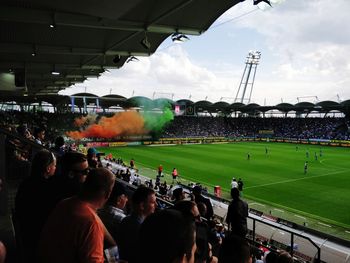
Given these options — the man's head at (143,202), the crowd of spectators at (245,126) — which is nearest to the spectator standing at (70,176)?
the man's head at (143,202)

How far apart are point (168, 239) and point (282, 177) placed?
96.3 feet

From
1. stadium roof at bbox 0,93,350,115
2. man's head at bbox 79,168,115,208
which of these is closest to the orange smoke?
stadium roof at bbox 0,93,350,115

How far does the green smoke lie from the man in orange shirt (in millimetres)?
66897

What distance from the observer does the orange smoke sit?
2514 inches

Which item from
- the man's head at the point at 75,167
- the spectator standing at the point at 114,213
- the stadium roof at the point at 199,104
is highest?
the stadium roof at the point at 199,104

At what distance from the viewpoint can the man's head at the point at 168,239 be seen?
190cm

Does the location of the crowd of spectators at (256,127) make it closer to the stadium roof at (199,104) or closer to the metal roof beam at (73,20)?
the stadium roof at (199,104)

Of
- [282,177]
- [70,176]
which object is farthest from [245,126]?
[70,176]

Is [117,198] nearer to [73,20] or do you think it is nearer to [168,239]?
[168,239]

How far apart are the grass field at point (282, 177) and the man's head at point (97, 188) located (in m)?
17.8

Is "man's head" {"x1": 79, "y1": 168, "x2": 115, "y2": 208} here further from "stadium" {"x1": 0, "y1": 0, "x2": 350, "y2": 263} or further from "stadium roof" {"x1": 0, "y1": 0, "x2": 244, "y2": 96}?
"stadium roof" {"x1": 0, "y1": 0, "x2": 244, "y2": 96}

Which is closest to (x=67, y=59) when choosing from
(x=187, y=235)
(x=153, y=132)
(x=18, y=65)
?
(x=18, y=65)

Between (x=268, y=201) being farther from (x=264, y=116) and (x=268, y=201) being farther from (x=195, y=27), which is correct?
(x=264, y=116)

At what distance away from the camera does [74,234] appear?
89.6 inches
